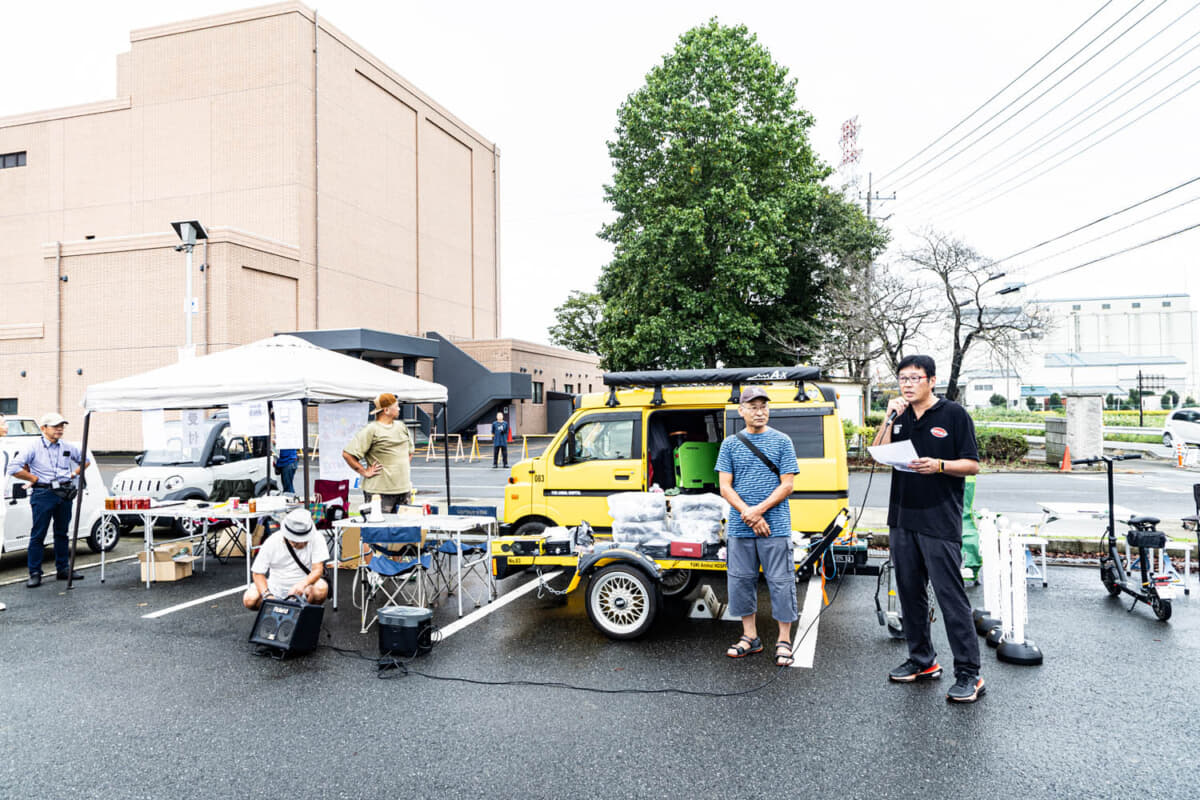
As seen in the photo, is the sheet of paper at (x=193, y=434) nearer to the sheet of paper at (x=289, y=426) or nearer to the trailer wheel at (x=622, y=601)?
the sheet of paper at (x=289, y=426)

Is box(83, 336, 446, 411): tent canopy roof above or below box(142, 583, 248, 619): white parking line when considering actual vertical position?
above

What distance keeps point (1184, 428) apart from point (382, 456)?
1219 inches

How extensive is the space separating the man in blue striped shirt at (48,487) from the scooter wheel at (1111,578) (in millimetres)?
10927

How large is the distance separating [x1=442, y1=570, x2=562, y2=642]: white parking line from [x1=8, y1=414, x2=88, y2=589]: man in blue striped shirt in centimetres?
499

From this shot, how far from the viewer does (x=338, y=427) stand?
1025 cm

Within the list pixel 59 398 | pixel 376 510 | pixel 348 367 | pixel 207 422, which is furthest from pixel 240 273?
pixel 376 510

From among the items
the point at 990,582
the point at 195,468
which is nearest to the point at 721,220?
the point at 195,468

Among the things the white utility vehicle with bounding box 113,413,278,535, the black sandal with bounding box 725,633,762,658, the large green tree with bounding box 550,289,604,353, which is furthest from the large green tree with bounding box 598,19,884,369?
the large green tree with bounding box 550,289,604,353

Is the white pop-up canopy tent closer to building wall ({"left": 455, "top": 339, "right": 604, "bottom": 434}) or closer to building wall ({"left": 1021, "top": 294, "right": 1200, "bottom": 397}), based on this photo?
building wall ({"left": 455, "top": 339, "right": 604, "bottom": 434})

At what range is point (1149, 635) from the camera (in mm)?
6023

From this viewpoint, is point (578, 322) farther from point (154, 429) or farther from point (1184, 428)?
point (154, 429)

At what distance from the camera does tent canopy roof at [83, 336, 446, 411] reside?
8.16 metres

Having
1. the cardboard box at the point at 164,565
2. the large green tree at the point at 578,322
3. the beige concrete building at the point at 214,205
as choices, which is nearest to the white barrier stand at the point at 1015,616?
the cardboard box at the point at 164,565

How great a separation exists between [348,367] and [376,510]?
8.71 ft
